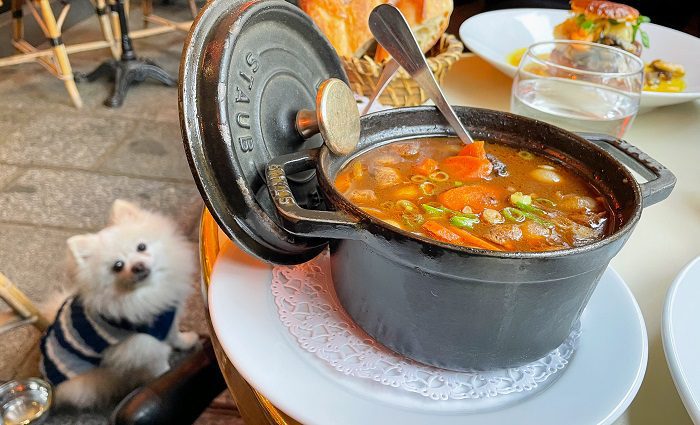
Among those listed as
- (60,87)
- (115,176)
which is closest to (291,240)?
(115,176)

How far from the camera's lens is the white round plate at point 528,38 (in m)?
1.64

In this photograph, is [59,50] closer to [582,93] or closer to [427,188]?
[582,93]

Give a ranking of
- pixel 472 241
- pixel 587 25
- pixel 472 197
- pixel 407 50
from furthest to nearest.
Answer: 1. pixel 587 25
2. pixel 407 50
3. pixel 472 197
4. pixel 472 241

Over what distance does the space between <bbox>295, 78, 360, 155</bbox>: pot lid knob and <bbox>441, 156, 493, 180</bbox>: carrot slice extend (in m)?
0.16

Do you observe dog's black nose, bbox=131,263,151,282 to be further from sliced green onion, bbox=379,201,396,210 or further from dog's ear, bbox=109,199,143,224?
sliced green onion, bbox=379,201,396,210

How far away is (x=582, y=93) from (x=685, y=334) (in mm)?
696

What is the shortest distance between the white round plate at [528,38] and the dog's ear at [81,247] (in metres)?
1.27

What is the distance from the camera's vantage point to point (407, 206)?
0.81 metres

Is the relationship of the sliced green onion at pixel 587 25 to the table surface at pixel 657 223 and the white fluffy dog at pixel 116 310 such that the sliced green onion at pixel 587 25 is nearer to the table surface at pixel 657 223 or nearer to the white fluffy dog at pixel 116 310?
the table surface at pixel 657 223

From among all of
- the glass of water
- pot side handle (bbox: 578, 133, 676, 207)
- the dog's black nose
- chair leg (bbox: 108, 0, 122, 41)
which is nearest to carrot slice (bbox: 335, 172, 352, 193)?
pot side handle (bbox: 578, 133, 676, 207)

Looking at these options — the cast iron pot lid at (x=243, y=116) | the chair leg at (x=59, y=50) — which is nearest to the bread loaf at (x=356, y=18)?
the cast iron pot lid at (x=243, y=116)

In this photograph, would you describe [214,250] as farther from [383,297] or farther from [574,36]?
[574,36]

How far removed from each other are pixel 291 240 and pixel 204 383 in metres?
0.51

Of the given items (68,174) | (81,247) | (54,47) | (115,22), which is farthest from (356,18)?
(115,22)
